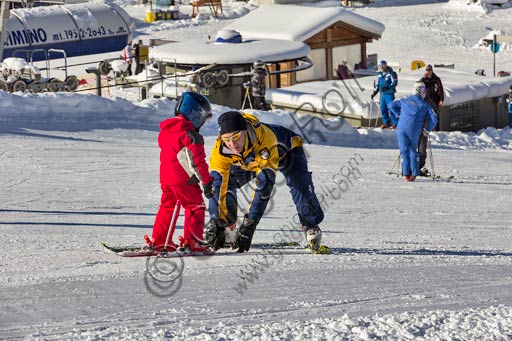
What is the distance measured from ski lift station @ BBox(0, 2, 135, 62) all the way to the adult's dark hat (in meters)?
24.3

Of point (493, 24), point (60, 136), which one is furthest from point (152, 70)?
point (493, 24)

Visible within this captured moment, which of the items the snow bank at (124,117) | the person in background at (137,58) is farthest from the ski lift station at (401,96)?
the person in background at (137,58)

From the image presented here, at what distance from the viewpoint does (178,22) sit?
47688mm

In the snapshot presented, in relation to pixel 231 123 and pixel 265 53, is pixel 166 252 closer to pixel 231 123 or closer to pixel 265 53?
pixel 231 123

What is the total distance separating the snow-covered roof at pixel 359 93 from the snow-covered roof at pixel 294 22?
463 centimetres

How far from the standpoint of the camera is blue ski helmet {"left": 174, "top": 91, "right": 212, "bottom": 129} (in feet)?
22.9

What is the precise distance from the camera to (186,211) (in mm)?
7195

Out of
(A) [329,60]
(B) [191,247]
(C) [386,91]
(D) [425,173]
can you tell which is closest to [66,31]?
(A) [329,60]

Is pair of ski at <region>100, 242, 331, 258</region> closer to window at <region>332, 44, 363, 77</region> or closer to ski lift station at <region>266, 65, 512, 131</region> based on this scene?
ski lift station at <region>266, 65, 512, 131</region>

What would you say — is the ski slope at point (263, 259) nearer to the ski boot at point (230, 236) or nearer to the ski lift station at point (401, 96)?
the ski boot at point (230, 236)

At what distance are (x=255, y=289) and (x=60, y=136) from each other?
948 centimetres

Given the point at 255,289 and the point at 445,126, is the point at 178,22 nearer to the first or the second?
the point at 445,126

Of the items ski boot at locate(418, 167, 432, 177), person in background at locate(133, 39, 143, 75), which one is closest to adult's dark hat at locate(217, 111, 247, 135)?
ski boot at locate(418, 167, 432, 177)

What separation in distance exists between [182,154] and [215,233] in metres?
0.70
